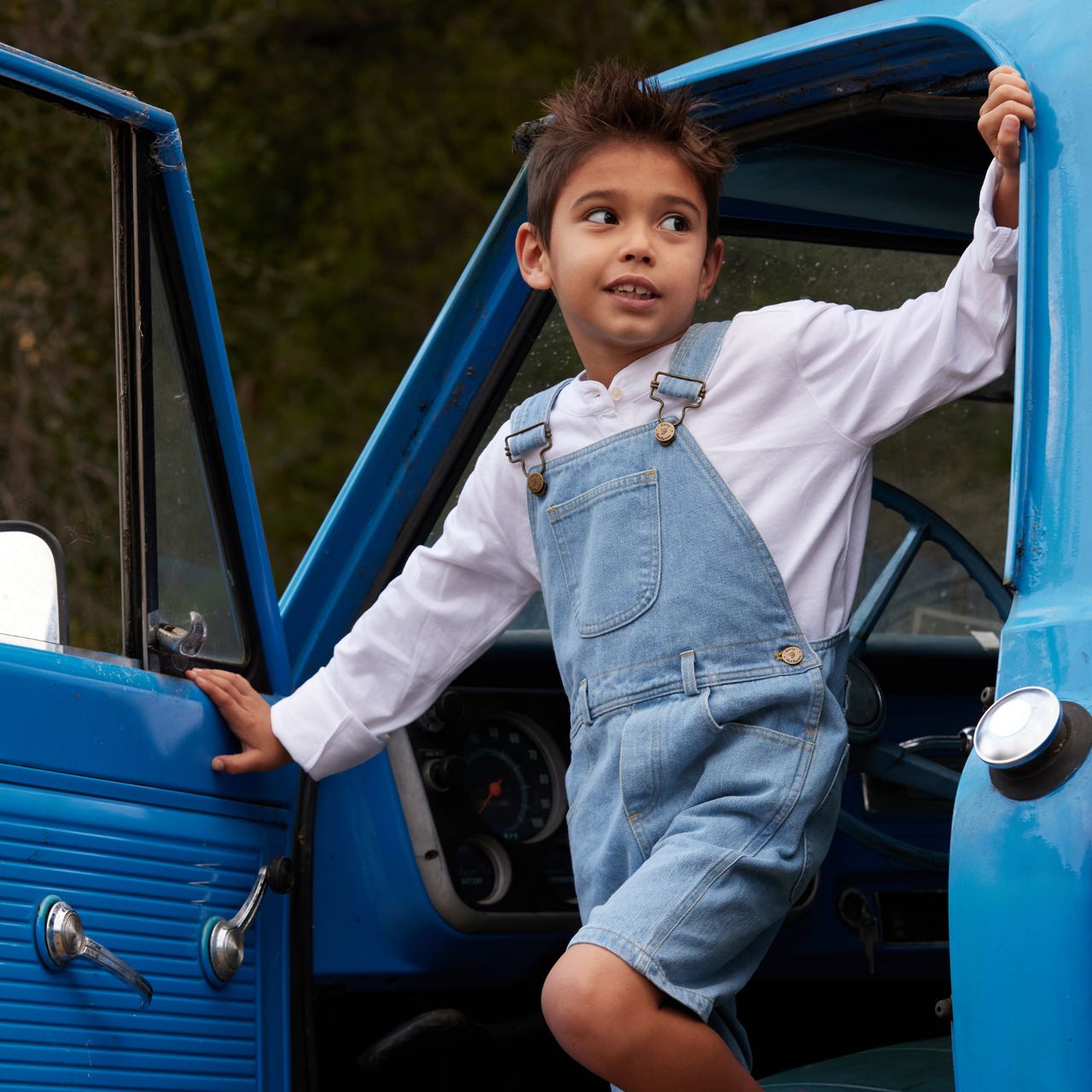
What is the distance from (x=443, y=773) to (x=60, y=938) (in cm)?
82

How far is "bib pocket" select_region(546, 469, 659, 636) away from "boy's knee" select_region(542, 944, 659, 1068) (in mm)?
389

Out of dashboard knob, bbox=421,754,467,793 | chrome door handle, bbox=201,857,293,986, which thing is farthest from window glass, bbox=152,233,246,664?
dashboard knob, bbox=421,754,467,793

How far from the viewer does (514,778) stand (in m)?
2.65

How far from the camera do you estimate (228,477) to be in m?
2.17

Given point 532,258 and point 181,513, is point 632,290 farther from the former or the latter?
point 181,513

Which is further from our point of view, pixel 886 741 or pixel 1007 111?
pixel 886 741

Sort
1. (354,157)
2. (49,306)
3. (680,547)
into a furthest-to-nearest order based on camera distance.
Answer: (354,157) → (49,306) → (680,547)

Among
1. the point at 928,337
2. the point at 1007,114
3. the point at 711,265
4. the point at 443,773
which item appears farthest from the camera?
the point at 443,773

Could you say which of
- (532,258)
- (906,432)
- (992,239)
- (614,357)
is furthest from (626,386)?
(906,432)

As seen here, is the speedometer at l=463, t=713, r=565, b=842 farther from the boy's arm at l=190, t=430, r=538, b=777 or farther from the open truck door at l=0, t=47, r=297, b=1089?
the open truck door at l=0, t=47, r=297, b=1089

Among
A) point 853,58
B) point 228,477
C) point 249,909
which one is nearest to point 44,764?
point 249,909

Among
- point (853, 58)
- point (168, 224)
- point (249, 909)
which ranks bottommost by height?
point (249, 909)

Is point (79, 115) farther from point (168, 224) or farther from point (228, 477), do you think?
point (228, 477)

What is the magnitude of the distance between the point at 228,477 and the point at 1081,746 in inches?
45.6
